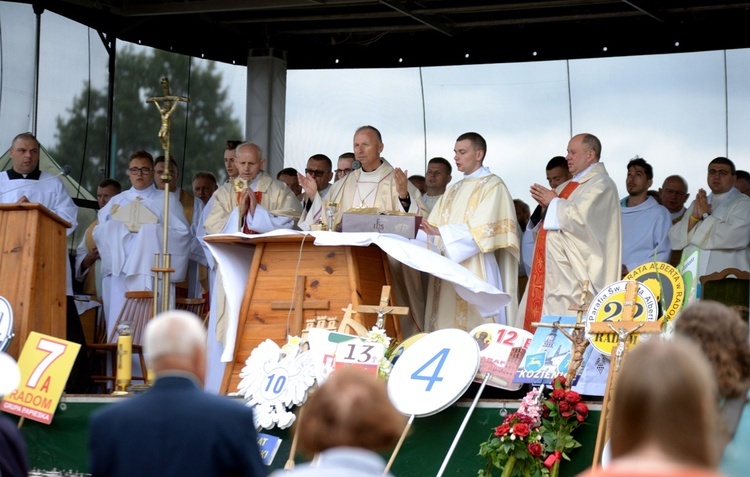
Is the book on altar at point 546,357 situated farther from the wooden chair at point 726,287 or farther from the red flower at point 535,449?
the wooden chair at point 726,287

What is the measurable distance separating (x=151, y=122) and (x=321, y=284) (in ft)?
20.6

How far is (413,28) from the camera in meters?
11.6

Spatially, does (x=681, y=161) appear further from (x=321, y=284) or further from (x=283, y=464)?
(x=283, y=464)

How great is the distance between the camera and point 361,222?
775 centimetres

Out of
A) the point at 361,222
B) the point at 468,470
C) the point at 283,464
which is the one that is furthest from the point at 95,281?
the point at 468,470

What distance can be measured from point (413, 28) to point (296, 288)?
4.89m

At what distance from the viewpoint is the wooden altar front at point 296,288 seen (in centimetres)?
724

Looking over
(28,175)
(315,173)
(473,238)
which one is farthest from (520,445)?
(28,175)

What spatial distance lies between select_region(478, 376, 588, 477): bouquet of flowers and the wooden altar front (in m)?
1.34

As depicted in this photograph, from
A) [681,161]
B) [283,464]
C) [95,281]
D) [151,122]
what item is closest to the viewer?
[283,464]

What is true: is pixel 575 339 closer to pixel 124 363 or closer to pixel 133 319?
pixel 124 363

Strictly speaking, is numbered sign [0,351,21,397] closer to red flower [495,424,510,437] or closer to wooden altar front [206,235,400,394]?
red flower [495,424,510,437]

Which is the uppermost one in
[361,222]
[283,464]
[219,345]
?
[361,222]

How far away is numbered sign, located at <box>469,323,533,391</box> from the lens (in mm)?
6660
